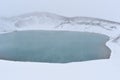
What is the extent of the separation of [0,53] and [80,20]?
87 cm

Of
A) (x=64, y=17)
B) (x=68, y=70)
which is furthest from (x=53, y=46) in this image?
(x=64, y=17)

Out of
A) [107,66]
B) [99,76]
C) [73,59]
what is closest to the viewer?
[99,76]

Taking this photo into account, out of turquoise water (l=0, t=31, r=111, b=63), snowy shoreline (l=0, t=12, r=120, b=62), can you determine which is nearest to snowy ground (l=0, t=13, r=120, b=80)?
turquoise water (l=0, t=31, r=111, b=63)

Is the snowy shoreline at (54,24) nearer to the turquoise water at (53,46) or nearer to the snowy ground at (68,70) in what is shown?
the turquoise water at (53,46)

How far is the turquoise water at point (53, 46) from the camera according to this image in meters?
1.38

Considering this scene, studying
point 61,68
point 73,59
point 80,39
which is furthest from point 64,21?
point 61,68

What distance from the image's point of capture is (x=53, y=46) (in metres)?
1.53

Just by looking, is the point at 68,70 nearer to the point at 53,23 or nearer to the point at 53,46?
the point at 53,46

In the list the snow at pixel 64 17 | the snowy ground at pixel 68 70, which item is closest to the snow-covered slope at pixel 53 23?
the snow at pixel 64 17

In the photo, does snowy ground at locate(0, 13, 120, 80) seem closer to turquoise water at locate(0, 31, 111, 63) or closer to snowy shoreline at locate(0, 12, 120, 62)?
turquoise water at locate(0, 31, 111, 63)

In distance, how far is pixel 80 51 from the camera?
146 centimetres

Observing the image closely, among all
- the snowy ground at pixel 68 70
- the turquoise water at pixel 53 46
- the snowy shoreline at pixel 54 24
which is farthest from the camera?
the snowy shoreline at pixel 54 24

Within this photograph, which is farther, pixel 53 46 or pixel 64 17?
pixel 64 17

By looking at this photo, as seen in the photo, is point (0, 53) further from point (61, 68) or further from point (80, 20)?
point (80, 20)
